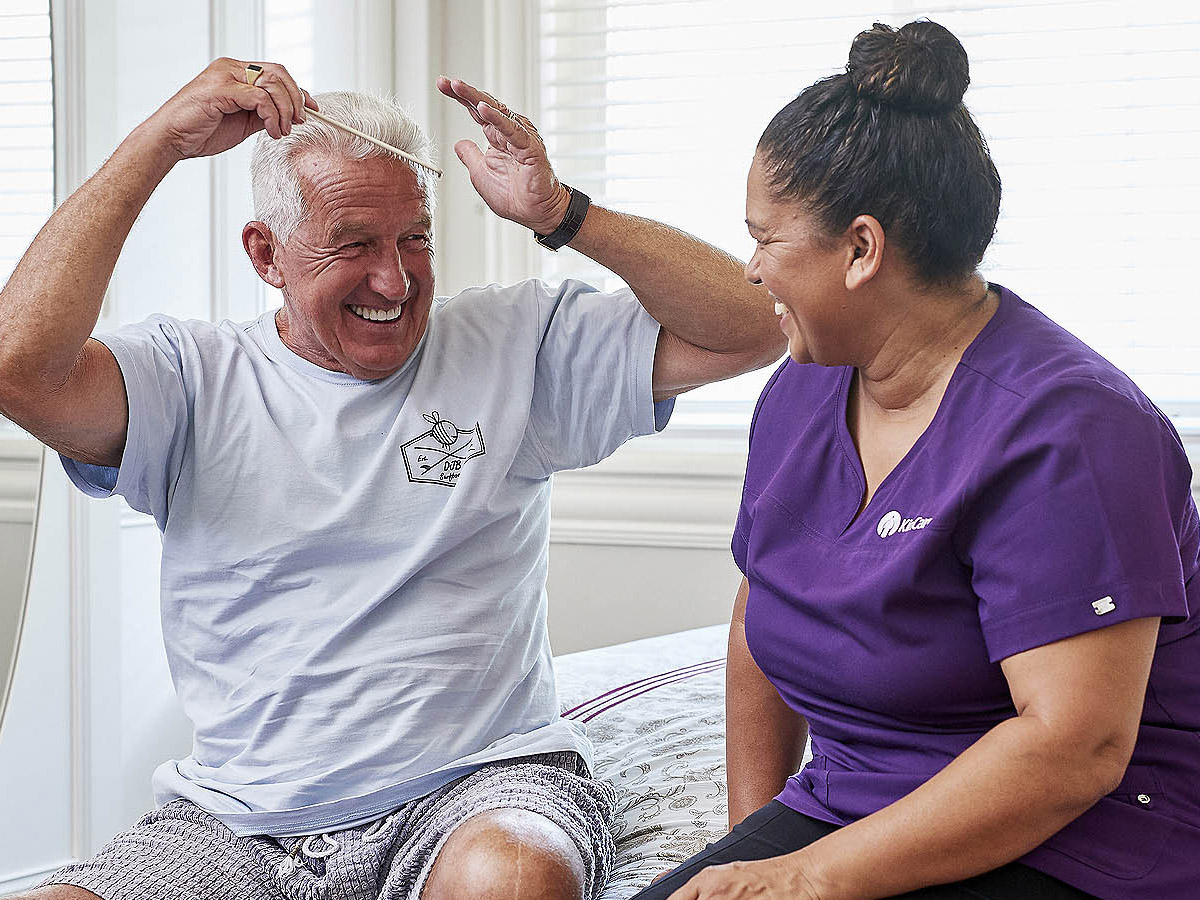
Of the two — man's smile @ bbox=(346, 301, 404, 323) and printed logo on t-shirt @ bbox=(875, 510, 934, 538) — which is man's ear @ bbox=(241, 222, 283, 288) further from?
printed logo on t-shirt @ bbox=(875, 510, 934, 538)

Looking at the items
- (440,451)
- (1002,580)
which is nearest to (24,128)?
(440,451)

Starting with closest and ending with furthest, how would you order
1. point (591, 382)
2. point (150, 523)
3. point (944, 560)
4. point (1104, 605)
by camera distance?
1. point (1104, 605)
2. point (944, 560)
3. point (591, 382)
4. point (150, 523)

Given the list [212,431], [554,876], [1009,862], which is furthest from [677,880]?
[212,431]

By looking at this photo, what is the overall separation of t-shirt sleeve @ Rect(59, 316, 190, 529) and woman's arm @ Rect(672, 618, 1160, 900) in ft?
2.83

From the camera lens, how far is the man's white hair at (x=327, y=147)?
57.7 inches

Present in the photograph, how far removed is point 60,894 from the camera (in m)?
1.22

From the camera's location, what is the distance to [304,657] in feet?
4.59

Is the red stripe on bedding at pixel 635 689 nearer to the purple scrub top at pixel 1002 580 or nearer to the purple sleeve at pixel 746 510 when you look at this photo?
the purple sleeve at pixel 746 510

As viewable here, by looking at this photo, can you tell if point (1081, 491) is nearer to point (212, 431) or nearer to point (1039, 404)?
point (1039, 404)

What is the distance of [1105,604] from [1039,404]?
0.58ft

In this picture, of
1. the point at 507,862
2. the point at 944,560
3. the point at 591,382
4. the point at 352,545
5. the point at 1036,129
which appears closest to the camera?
the point at 944,560

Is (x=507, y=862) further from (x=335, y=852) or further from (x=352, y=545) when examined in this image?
(x=352, y=545)

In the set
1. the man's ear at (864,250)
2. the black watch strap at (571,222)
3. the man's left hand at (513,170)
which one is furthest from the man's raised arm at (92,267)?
the man's ear at (864,250)

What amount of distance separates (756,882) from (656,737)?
81cm
